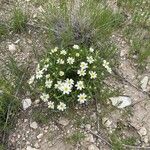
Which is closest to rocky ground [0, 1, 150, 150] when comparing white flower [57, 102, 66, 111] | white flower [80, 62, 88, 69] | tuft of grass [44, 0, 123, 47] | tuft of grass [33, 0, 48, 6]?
white flower [57, 102, 66, 111]

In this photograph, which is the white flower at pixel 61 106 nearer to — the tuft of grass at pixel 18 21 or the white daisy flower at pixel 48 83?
the white daisy flower at pixel 48 83

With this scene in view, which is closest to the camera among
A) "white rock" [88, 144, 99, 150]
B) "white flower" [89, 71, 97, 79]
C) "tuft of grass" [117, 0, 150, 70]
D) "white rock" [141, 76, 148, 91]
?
"white rock" [88, 144, 99, 150]

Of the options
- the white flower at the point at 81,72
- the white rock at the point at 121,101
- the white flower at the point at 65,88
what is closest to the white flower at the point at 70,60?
the white flower at the point at 81,72

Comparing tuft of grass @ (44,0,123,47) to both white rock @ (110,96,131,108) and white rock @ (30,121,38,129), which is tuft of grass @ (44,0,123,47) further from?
white rock @ (30,121,38,129)

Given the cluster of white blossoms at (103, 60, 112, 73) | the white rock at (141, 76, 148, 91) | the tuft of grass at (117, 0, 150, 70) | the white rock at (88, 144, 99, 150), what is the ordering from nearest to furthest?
the white rock at (88, 144, 99, 150) < the cluster of white blossoms at (103, 60, 112, 73) < the white rock at (141, 76, 148, 91) < the tuft of grass at (117, 0, 150, 70)

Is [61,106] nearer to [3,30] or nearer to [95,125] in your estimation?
[95,125]

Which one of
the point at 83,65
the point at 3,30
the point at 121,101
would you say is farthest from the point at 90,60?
the point at 3,30

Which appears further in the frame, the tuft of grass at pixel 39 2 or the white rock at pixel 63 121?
the tuft of grass at pixel 39 2

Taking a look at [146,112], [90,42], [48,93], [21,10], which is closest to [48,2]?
[21,10]
